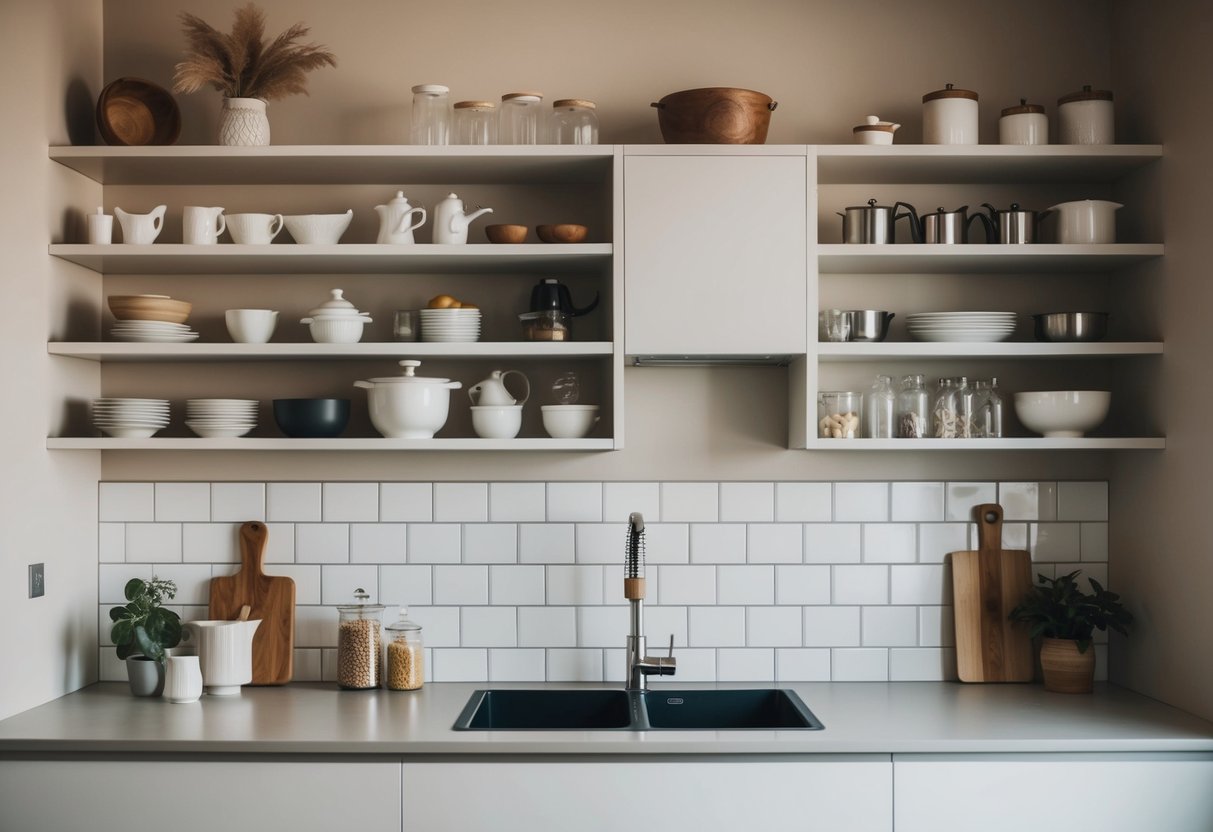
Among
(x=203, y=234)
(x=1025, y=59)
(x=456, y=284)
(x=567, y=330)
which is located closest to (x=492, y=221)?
(x=456, y=284)

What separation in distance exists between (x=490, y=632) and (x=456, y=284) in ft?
3.12

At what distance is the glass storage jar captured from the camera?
9.12 feet

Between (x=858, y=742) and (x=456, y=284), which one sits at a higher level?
(x=456, y=284)

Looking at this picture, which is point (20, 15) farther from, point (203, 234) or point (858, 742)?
point (858, 742)

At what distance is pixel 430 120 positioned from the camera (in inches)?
111

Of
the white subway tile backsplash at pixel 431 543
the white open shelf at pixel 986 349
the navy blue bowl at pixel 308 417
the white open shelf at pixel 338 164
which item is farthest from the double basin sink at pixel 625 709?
the white open shelf at pixel 338 164

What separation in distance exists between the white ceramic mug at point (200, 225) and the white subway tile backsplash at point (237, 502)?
Result: 0.66m

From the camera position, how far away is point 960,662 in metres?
2.93

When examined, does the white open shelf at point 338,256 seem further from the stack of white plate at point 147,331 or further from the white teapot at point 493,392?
the white teapot at point 493,392

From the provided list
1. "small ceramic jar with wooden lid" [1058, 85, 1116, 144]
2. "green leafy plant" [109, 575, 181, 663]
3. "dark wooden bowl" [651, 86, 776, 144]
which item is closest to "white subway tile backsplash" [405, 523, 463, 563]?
"green leafy plant" [109, 575, 181, 663]

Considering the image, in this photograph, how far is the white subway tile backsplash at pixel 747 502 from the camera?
118 inches

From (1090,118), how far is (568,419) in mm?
1540

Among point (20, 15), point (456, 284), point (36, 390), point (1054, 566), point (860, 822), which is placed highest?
point (20, 15)

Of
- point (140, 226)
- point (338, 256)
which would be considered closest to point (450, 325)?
point (338, 256)
